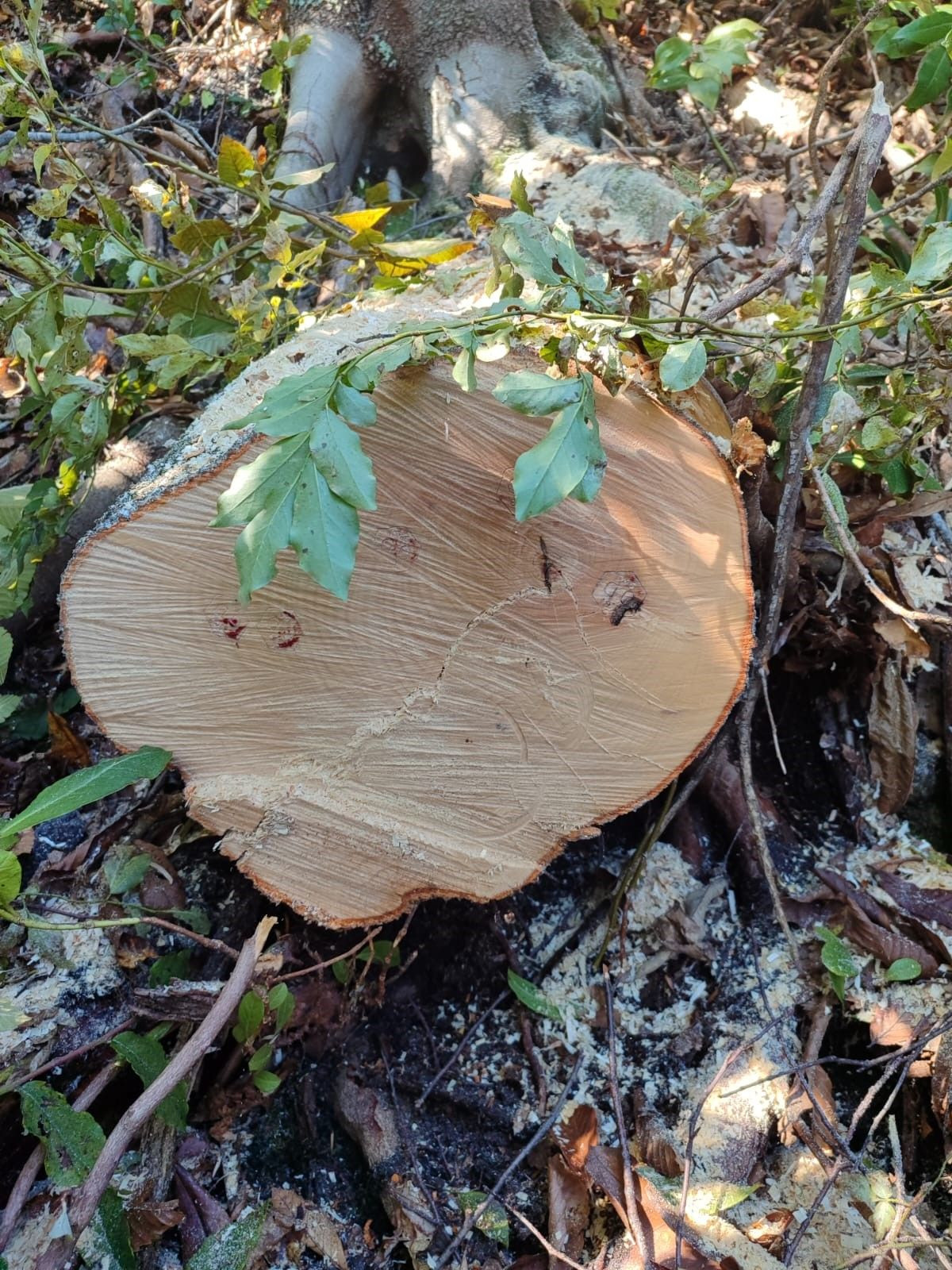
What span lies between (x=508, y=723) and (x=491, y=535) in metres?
0.31

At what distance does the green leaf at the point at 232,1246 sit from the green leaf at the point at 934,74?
2498 mm

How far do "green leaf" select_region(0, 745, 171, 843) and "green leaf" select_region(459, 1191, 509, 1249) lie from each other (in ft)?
2.94

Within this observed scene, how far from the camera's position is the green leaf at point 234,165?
162 cm

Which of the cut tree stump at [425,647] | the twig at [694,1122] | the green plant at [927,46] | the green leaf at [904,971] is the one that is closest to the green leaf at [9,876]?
the cut tree stump at [425,647]

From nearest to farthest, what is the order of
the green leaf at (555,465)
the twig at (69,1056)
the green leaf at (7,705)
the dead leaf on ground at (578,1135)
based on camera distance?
the green leaf at (555,465)
the twig at (69,1056)
the dead leaf on ground at (578,1135)
the green leaf at (7,705)

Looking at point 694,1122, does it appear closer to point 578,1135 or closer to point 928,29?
point 578,1135

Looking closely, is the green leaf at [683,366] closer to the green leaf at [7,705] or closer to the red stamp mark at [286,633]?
the red stamp mark at [286,633]

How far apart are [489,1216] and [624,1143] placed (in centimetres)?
26

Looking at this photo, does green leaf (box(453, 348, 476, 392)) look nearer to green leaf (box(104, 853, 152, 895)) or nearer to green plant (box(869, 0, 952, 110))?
green leaf (box(104, 853, 152, 895))

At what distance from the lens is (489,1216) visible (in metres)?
1.38

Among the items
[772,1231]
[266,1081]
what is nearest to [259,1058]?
[266,1081]

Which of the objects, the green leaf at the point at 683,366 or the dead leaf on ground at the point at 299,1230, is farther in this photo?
the dead leaf on ground at the point at 299,1230

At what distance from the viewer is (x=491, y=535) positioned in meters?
1.24

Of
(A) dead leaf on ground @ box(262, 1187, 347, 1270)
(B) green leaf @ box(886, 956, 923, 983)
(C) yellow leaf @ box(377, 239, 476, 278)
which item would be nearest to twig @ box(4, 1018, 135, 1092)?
(A) dead leaf on ground @ box(262, 1187, 347, 1270)
